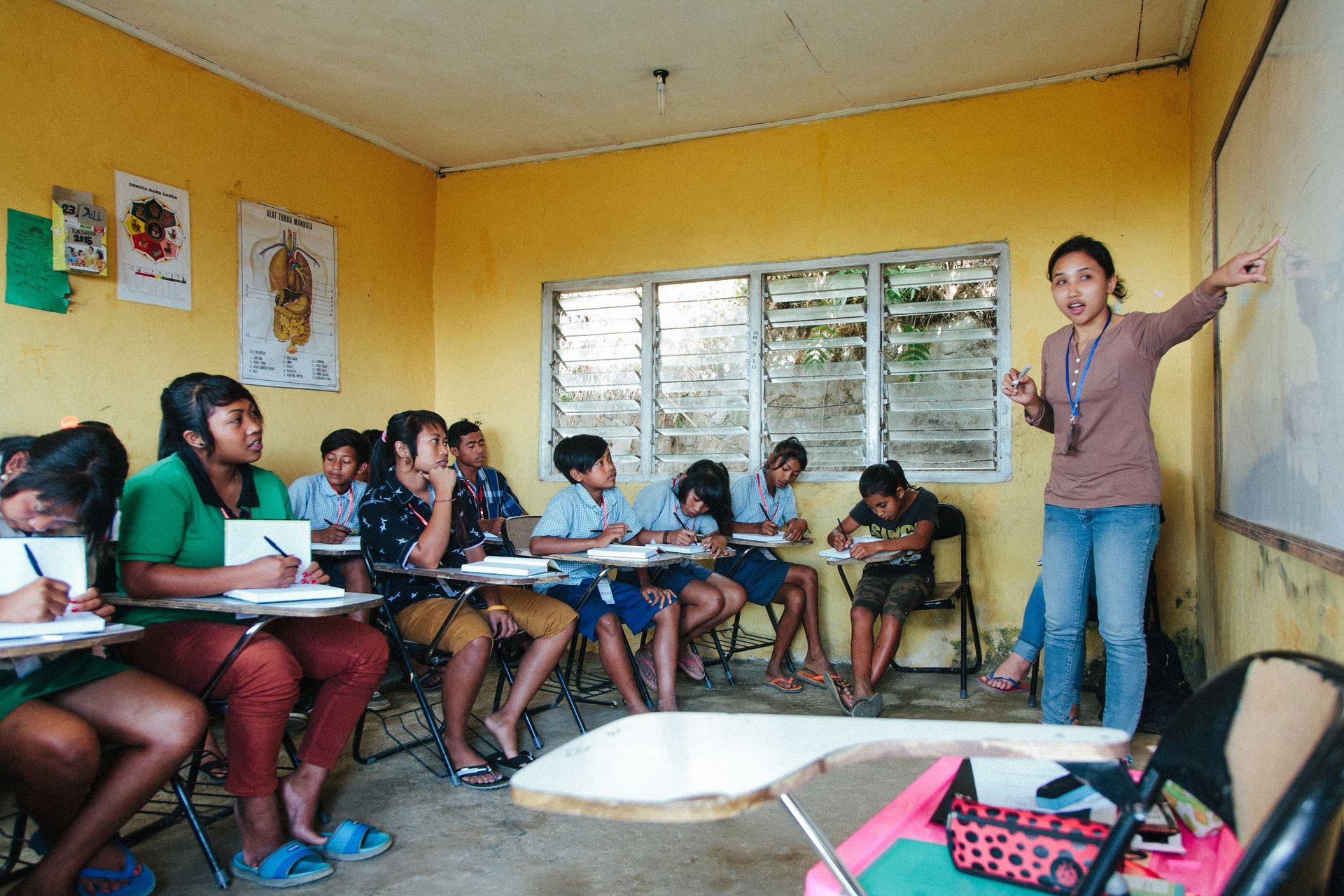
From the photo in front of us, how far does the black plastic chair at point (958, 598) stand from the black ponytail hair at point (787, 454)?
2.39ft

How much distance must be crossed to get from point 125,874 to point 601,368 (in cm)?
386

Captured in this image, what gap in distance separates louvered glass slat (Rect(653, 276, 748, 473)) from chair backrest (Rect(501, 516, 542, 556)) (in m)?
1.17

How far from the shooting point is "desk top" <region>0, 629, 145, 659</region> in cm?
171

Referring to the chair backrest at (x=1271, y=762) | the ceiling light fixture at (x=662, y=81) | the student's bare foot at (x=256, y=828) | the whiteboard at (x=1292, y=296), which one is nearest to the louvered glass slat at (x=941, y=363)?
the ceiling light fixture at (x=662, y=81)

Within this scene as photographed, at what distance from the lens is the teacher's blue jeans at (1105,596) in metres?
2.62

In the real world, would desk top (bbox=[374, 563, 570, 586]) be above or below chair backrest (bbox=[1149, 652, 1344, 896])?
below

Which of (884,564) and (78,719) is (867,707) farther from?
(78,719)

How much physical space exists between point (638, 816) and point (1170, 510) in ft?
13.8

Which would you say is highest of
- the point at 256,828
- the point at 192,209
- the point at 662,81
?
the point at 662,81

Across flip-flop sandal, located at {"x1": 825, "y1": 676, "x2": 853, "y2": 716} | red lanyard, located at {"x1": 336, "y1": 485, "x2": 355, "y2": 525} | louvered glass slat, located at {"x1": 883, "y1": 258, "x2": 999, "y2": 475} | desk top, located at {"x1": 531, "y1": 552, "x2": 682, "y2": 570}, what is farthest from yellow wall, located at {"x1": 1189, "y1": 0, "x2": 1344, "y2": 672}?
red lanyard, located at {"x1": 336, "y1": 485, "x2": 355, "y2": 525}

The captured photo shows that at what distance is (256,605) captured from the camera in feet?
7.17

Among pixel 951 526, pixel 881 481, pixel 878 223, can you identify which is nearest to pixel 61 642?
pixel 881 481

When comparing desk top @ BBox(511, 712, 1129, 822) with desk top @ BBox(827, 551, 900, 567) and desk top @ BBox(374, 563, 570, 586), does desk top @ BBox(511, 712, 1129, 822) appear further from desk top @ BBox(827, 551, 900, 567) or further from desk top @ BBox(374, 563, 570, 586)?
desk top @ BBox(827, 551, 900, 567)

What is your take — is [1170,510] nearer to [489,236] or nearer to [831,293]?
[831,293]
